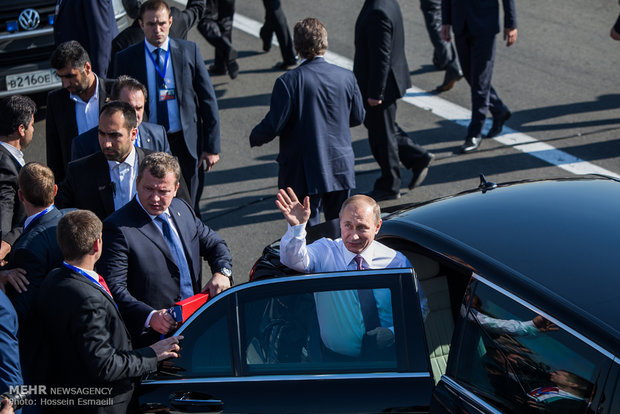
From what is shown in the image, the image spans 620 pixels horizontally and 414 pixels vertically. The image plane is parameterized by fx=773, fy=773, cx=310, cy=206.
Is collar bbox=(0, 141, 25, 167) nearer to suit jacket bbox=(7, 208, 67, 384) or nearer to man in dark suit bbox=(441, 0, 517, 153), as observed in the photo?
suit jacket bbox=(7, 208, 67, 384)

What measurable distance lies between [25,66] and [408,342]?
22.6 ft

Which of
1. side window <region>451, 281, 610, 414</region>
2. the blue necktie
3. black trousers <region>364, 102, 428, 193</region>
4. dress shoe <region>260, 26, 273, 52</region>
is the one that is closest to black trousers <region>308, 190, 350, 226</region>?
black trousers <region>364, 102, 428, 193</region>

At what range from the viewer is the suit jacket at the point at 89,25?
7527mm

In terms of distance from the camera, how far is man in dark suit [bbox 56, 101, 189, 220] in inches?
200

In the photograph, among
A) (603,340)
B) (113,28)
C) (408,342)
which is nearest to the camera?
(603,340)

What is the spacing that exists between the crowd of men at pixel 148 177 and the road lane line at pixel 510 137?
274 millimetres

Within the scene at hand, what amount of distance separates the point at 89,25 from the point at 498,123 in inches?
174

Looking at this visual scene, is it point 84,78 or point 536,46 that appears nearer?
point 84,78

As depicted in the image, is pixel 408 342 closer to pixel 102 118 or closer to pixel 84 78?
pixel 102 118

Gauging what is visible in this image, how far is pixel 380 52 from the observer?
276 inches

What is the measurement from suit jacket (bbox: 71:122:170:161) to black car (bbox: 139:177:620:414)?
84.0 inches

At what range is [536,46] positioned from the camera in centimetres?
1072

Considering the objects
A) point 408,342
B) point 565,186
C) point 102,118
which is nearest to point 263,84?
point 102,118

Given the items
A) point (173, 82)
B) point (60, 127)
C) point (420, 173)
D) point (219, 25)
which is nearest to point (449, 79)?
point (420, 173)
